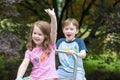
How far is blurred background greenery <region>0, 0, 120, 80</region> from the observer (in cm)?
823

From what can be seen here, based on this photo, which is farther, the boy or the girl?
the boy

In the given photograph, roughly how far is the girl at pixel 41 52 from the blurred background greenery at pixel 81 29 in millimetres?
3197

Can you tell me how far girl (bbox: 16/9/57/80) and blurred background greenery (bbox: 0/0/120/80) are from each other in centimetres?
320

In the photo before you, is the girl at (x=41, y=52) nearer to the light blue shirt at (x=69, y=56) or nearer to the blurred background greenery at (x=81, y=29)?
the light blue shirt at (x=69, y=56)

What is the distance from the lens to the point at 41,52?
15.4 feet

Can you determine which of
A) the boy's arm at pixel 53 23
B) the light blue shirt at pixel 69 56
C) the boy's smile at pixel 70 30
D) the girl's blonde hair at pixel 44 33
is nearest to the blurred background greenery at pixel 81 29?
the light blue shirt at pixel 69 56

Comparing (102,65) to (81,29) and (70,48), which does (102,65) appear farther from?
(70,48)

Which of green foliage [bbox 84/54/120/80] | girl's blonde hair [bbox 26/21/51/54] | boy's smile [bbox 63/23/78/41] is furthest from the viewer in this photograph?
green foliage [bbox 84/54/120/80]

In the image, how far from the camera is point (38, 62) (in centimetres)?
465

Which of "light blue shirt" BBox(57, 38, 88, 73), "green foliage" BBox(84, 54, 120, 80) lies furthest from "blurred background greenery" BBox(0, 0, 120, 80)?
"light blue shirt" BBox(57, 38, 88, 73)

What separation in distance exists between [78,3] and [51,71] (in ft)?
22.7

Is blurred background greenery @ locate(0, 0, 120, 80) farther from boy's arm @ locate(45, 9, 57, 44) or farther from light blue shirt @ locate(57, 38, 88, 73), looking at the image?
boy's arm @ locate(45, 9, 57, 44)

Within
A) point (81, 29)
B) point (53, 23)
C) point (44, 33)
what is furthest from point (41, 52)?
point (81, 29)

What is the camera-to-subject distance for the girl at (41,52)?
181 inches
